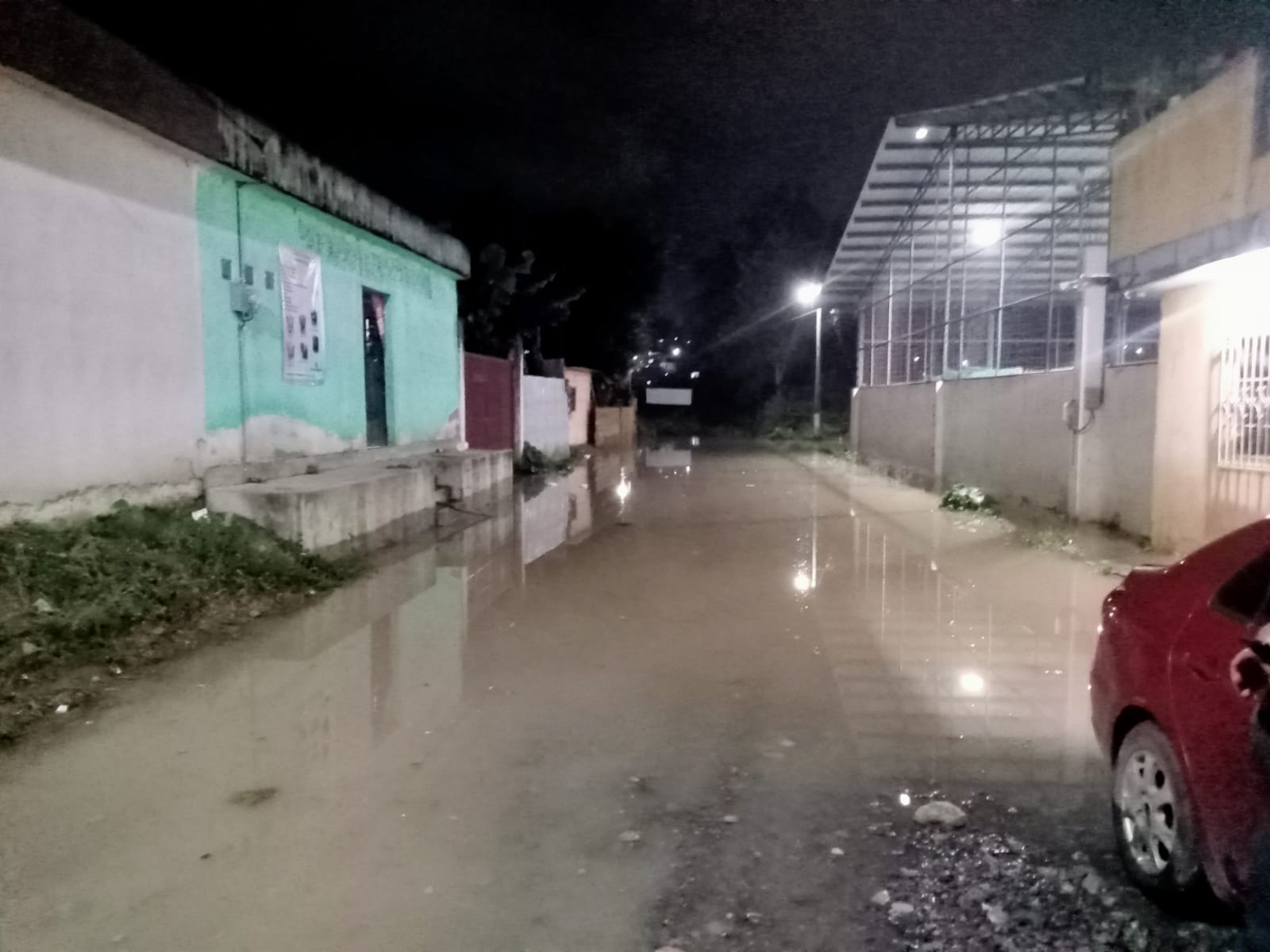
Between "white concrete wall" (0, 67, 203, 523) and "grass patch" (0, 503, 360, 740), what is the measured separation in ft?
1.34

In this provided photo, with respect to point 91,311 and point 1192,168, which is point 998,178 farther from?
point 91,311

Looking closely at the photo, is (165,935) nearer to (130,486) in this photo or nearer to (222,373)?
(130,486)

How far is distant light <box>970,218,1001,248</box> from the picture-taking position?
20.1 meters

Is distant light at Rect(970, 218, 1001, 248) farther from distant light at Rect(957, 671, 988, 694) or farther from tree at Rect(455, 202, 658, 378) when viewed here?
distant light at Rect(957, 671, 988, 694)

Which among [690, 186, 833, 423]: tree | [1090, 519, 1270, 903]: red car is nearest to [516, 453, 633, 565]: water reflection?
[1090, 519, 1270, 903]: red car

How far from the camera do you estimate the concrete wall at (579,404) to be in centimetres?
3127

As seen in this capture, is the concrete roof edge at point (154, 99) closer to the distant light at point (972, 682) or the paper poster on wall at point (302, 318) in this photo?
the paper poster on wall at point (302, 318)

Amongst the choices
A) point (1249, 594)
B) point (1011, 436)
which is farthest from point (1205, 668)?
point (1011, 436)

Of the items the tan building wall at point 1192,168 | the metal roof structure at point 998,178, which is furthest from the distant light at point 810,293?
the tan building wall at point 1192,168

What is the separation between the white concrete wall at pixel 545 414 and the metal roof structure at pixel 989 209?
813 cm

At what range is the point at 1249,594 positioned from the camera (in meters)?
3.37

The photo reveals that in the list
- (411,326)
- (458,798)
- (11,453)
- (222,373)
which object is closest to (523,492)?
(411,326)

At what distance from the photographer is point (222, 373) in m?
9.74

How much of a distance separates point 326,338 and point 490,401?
7871mm
